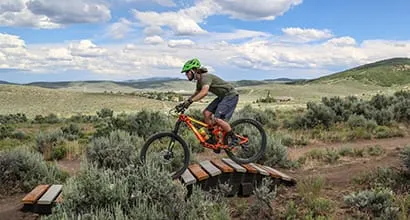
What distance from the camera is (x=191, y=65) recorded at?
7.81 metres

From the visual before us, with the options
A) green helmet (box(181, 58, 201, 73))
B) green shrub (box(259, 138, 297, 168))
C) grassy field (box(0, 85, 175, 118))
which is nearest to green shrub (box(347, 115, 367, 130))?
green shrub (box(259, 138, 297, 168))

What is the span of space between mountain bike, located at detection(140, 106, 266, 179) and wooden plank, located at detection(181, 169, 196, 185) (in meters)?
0.10

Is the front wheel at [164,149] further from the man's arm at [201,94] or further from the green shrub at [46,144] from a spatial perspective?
the green shrub at [46,144]

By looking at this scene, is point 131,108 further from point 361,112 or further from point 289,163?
point 289,163

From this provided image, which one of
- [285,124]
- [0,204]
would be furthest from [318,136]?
[0,204]

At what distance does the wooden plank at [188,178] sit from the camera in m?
7.01

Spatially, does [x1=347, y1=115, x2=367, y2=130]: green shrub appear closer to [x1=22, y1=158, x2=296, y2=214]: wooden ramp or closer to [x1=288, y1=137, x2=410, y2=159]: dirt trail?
[x1=288, y1=137, x2=410, y2=159]: dirt trail

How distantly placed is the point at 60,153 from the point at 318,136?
853cm

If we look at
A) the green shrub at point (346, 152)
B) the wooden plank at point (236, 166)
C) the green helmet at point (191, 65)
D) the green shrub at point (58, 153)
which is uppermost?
the green helmet at point (191, 65)

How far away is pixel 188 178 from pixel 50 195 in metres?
2.19

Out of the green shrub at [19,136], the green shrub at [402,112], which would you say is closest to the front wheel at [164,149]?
the green shrub at [402,112]

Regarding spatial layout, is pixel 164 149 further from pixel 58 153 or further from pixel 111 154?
pixel 58 153

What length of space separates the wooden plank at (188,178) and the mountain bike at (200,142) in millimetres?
100

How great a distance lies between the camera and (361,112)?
780 inches
